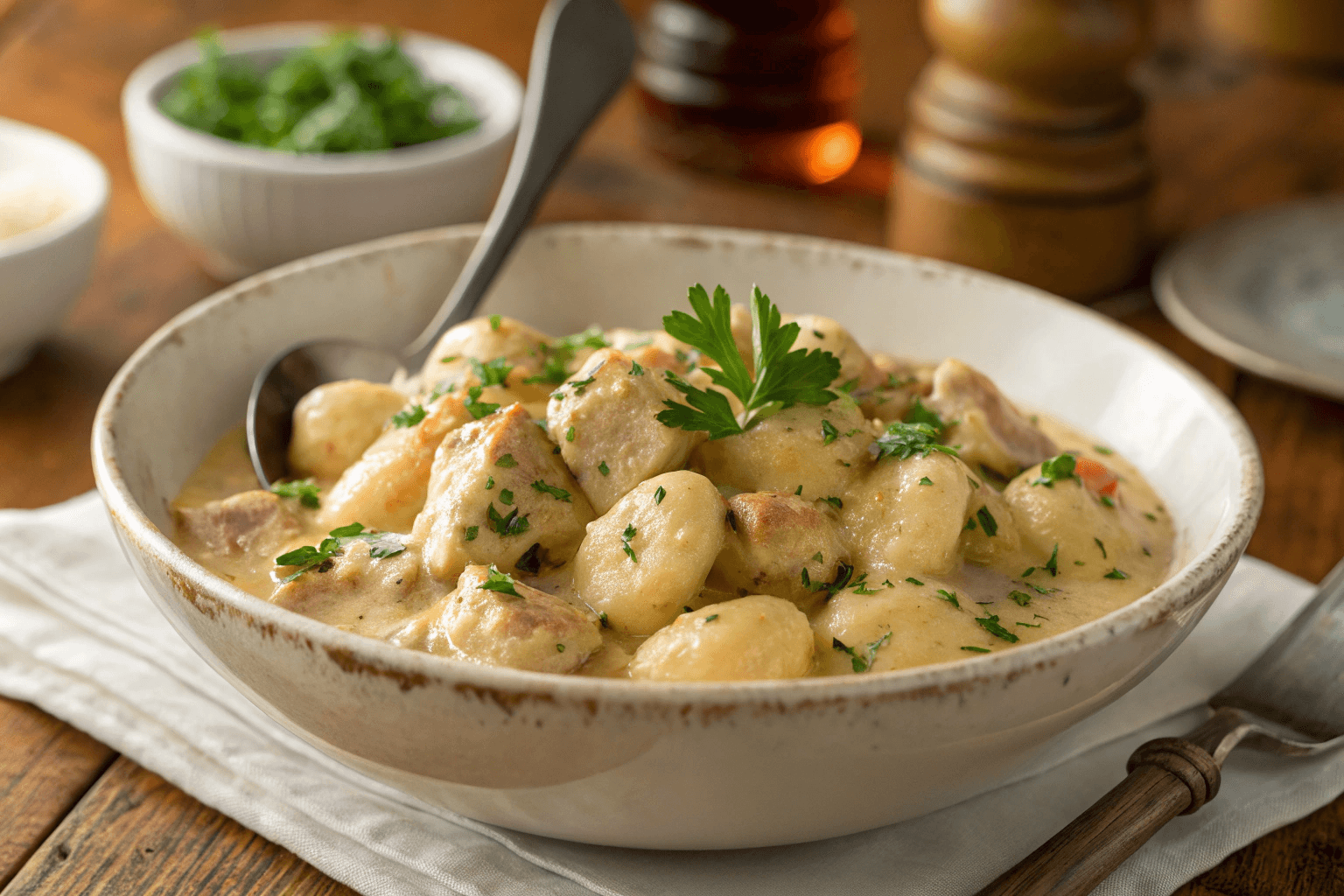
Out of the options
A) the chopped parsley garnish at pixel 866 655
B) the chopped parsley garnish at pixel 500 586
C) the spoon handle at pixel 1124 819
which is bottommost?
the spoon handle at pixel 1124 819

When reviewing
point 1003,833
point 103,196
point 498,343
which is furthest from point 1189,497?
point 103,196

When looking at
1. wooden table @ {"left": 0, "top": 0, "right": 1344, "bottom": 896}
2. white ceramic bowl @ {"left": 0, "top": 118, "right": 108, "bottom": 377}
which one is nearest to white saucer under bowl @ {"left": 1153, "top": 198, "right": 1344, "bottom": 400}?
wooden table @ {"left": 0, "top": 0, "right": 1344, "bottom": 896}

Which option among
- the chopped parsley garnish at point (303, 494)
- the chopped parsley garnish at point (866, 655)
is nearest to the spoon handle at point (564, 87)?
the chopped parsley garnish at point (303, 494)

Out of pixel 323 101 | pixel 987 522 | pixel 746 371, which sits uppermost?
pixel 746 371

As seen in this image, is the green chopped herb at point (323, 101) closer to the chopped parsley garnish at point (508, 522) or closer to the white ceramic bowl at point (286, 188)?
the white ceramic bowl at point (286, 188)

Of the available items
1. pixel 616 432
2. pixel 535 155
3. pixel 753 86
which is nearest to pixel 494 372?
pixel 616 432

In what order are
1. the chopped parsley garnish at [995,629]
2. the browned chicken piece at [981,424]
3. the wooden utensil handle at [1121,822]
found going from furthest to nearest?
the browned chicken piece at [981,424] → the chopped parsley garnish at [995,629] → the wooden utensil handle at [1121,822]

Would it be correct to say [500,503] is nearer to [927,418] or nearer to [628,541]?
[628,541]
